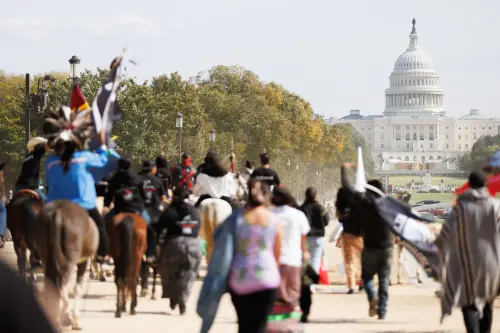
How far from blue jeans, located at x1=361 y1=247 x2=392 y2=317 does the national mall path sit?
0.29m

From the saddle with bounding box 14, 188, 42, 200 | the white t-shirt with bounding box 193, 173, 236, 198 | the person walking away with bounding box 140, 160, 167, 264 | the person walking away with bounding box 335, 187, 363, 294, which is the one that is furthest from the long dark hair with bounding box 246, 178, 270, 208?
the white t-shirt with bounding box 193, 173, 236, 198

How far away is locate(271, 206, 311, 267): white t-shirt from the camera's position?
32.5 ft

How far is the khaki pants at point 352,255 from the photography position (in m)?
19.5

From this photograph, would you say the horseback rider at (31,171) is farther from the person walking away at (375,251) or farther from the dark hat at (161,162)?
the person walking away at (375,251)

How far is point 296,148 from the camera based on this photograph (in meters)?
102

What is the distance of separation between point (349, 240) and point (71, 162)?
24.4ft

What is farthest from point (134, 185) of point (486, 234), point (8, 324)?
point (8, 324)

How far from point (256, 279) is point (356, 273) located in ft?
40.2

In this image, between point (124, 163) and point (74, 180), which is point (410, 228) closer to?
point (124, 163)

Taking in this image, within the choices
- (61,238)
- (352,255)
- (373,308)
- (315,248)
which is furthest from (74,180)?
(352,255)

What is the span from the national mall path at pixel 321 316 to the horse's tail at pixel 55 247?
1168 mm

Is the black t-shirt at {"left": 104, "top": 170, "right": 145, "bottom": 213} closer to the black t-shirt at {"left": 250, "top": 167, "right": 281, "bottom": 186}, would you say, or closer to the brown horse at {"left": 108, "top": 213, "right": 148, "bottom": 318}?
the brown horse at {"left": 108, "top": 213, "right": 148, "bottom": 318}

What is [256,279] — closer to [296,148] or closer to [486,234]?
[486,234]

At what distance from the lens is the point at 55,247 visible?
12.2m
